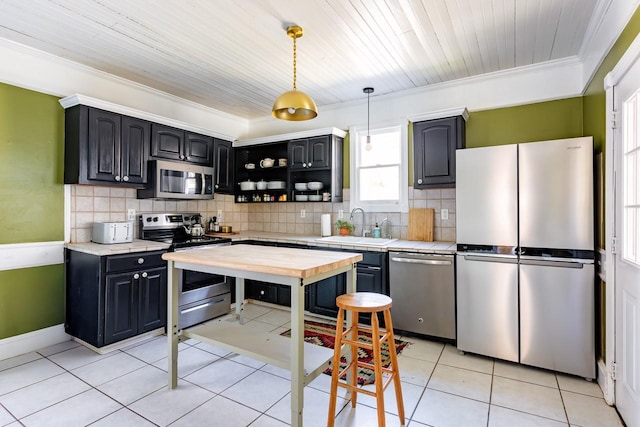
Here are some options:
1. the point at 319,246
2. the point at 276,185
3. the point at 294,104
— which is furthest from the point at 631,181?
the point at 276,185

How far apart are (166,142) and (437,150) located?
3020 mm

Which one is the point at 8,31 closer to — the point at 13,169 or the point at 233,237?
the point at 13,169

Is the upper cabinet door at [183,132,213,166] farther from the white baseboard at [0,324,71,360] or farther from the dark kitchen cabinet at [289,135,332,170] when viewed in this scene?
the white baseboard at [0,324,71,360]

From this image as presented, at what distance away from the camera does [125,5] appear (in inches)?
89.2

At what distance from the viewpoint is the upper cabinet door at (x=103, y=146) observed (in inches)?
121

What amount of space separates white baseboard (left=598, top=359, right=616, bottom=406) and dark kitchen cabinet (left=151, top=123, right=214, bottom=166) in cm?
435

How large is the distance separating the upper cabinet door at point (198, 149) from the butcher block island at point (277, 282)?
195 centimetres

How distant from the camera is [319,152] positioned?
415 centimetres

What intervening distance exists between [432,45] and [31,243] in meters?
3.99

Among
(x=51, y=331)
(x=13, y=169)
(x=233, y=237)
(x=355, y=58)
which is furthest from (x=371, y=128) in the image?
(x=51, y=331)

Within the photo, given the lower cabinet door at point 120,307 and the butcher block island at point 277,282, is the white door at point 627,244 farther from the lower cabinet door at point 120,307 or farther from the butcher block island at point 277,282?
the lower cabinet door at point 120,307

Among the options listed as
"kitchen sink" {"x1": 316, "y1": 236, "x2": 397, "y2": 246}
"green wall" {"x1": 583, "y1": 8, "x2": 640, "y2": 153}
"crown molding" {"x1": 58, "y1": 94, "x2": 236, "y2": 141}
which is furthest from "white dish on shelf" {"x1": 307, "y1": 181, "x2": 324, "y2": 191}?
"green wall" {"x1": 583, "y1": 8, "x2": 640, "y2": 153}

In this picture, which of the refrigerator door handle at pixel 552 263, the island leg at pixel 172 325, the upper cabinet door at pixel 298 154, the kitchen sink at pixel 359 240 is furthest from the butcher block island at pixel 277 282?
the upper cabinet door at pixel 298 154

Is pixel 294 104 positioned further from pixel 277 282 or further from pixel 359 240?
pixel 359 240
